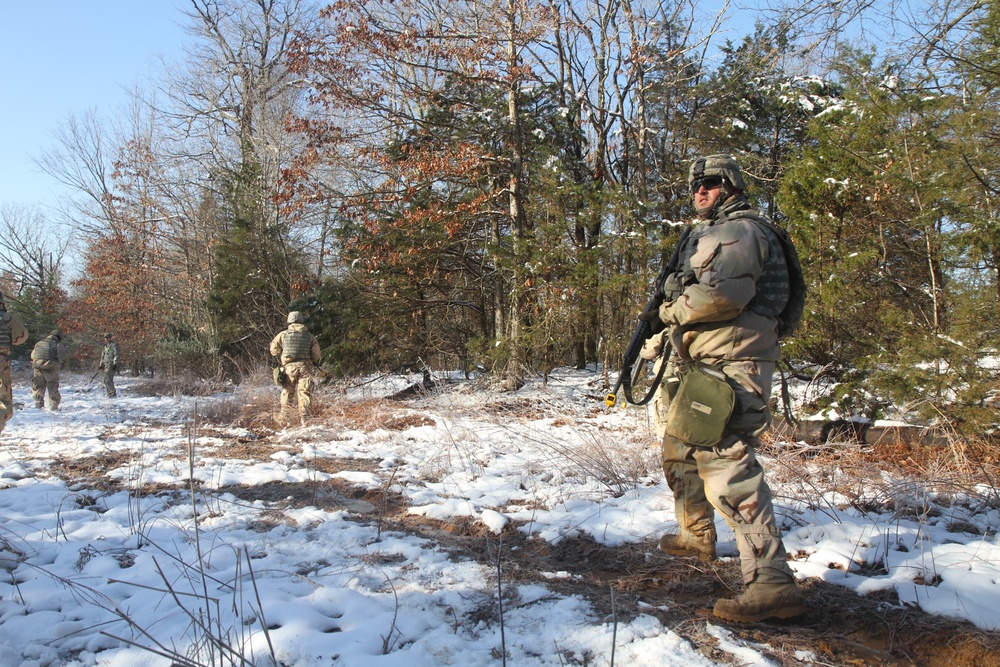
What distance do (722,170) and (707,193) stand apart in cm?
13

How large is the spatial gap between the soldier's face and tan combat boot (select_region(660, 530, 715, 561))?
5.37 feet

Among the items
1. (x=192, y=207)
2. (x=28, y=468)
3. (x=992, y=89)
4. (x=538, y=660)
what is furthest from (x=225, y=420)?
(x=192, y=207)

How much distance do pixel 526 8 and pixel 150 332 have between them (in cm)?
1900

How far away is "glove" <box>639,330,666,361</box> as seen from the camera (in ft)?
10.6

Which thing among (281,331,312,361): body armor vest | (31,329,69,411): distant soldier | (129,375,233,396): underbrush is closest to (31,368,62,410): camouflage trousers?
(31,329,69,411): distant soldier

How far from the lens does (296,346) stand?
8.72 metres

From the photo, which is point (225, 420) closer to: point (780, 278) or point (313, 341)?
point (313, 341)

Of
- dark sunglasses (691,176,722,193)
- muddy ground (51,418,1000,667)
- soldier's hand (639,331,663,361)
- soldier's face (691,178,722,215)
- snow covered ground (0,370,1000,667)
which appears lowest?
muddy ground (51,418,1000,667)

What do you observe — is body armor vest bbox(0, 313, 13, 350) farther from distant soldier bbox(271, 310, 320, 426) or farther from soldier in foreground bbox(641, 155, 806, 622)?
soldier in foreground bbox(641, 155, 806, 622)

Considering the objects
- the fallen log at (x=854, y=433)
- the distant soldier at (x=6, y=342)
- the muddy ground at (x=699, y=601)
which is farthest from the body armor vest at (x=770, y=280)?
the distant soldier at (x=6, y=342)

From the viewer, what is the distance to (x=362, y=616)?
2.35 m

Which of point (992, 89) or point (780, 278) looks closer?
point (780, 278)

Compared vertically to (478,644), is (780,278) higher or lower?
higher

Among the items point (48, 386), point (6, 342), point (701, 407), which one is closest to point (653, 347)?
point (701, 407)
